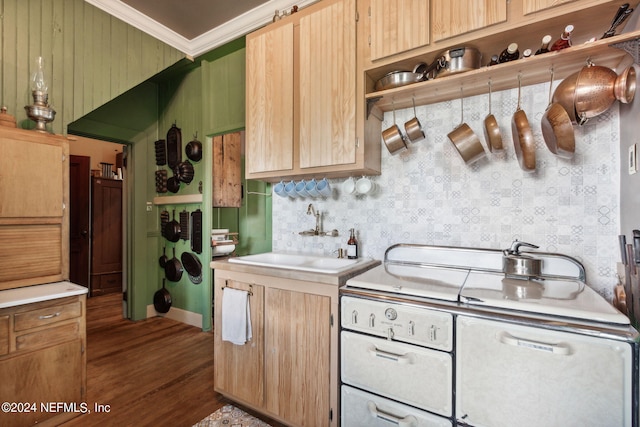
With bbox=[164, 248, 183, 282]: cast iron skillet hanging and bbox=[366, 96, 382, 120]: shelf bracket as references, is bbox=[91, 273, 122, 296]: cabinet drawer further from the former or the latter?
bbox=[366, 96, 382, 120]: shelf bracket

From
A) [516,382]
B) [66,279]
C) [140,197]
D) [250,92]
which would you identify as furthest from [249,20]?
[516,382]

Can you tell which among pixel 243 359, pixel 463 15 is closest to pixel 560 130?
pixel 463 15

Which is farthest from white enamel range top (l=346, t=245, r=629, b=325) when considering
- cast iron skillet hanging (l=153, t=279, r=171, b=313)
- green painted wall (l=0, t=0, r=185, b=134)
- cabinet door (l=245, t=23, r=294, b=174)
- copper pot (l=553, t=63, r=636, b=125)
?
cast iron skillet hanging (l=153, t=279, r=171, b=313)

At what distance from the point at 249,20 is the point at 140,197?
7.54ft

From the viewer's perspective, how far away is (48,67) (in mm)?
2160

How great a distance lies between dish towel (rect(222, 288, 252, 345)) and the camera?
5.76 feet

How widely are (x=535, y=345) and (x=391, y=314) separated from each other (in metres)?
0.51

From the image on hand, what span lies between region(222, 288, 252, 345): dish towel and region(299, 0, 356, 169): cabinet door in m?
0.92

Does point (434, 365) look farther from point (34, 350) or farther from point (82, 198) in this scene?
point (82, 198)

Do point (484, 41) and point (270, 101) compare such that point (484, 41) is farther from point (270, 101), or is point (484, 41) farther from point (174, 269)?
point (174, 269)

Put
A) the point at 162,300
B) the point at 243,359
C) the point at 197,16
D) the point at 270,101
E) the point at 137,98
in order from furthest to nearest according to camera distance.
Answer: the point at 162,300, the point at 137,98, the point at 197,16, the point at 270,101, the point at 243,359

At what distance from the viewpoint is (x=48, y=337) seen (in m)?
1.74

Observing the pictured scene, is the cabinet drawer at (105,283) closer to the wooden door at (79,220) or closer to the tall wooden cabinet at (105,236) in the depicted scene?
the tall wooden cabinet at (105,236)

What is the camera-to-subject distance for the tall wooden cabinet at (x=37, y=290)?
162 cm
